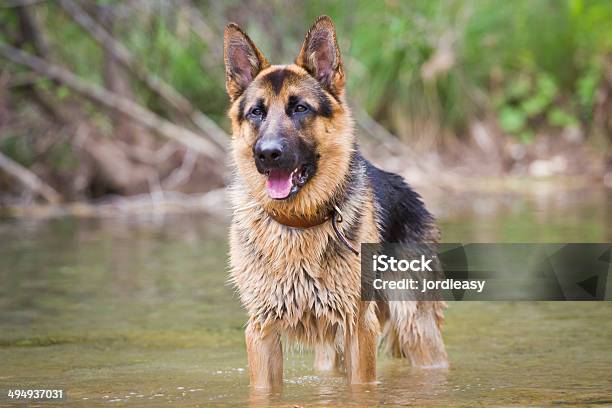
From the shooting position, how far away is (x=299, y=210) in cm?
520

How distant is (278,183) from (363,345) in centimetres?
94

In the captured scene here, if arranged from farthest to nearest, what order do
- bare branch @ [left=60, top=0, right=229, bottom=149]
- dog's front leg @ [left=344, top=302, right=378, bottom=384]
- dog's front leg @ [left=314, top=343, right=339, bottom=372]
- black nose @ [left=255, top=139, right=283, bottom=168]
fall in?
bare branch @ [left=60, top=0, right=229, bottom=149], dog's front leg @ [left=314, top=343, right=339, bottom=372], dog's front leg @ [left=344, top=302, right=378, bottom=384], black nose @ [left=255, top=139, right=283, bottom=168]

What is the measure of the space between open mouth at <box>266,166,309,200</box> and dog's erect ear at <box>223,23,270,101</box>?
1.94 feet

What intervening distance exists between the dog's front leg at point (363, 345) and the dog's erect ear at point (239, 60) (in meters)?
1.35

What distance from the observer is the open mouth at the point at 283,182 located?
199 inches

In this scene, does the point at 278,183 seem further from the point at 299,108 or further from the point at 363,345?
the point at 363,345

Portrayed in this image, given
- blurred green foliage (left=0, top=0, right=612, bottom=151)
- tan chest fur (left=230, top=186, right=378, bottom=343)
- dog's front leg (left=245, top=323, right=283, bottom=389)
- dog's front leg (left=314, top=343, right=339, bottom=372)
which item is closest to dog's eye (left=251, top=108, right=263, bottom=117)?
tan chest fur (left=230, top=186, right=378, bottom=343)

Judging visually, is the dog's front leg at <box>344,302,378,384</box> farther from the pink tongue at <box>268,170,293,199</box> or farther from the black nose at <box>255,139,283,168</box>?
the black nose at <box>255,139,283,168</box>

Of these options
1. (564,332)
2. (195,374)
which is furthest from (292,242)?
(564,332)

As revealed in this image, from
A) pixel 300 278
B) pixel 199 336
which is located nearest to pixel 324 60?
pixel 300 278

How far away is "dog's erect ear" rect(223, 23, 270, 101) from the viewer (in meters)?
5.36

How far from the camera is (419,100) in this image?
53.2 ft

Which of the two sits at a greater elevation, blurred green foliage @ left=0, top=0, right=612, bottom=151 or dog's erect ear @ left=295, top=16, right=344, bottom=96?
blurred green foliage @ left=0, top=0, right=612, bottom=151

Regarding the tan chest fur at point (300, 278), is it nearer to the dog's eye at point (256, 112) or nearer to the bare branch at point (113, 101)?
the dog's eye at point (256, 112)
